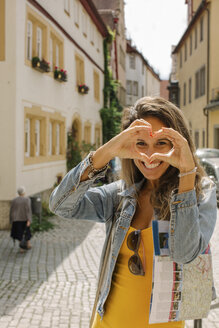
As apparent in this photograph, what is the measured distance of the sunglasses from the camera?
6.39 ft

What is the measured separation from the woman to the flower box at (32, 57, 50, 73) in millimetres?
10931

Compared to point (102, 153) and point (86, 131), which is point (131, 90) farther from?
point (102, 153)

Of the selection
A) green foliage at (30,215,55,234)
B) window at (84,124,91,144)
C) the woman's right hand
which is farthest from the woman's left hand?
window at (84,124,91,144)

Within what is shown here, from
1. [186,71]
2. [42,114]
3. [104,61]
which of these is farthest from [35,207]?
[186,71]

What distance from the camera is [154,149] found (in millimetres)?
1980

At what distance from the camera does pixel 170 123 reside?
80.2 inches

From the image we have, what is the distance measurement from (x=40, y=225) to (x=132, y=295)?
→ 9.73 metres

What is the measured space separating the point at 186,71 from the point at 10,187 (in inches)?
1084

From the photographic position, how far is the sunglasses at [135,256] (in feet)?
6.39

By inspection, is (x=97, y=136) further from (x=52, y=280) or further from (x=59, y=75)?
(x=52, y=280)

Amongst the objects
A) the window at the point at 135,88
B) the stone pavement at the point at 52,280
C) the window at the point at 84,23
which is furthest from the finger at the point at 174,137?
the window at the point at 135,88

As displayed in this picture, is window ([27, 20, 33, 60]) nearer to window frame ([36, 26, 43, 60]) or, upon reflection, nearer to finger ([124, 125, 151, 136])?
window frame ([36, 26, 43, 60])

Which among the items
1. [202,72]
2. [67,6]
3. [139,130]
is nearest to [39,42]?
[67,6]

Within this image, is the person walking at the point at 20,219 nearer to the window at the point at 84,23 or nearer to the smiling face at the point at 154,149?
the smiling face at the point at 154,149
